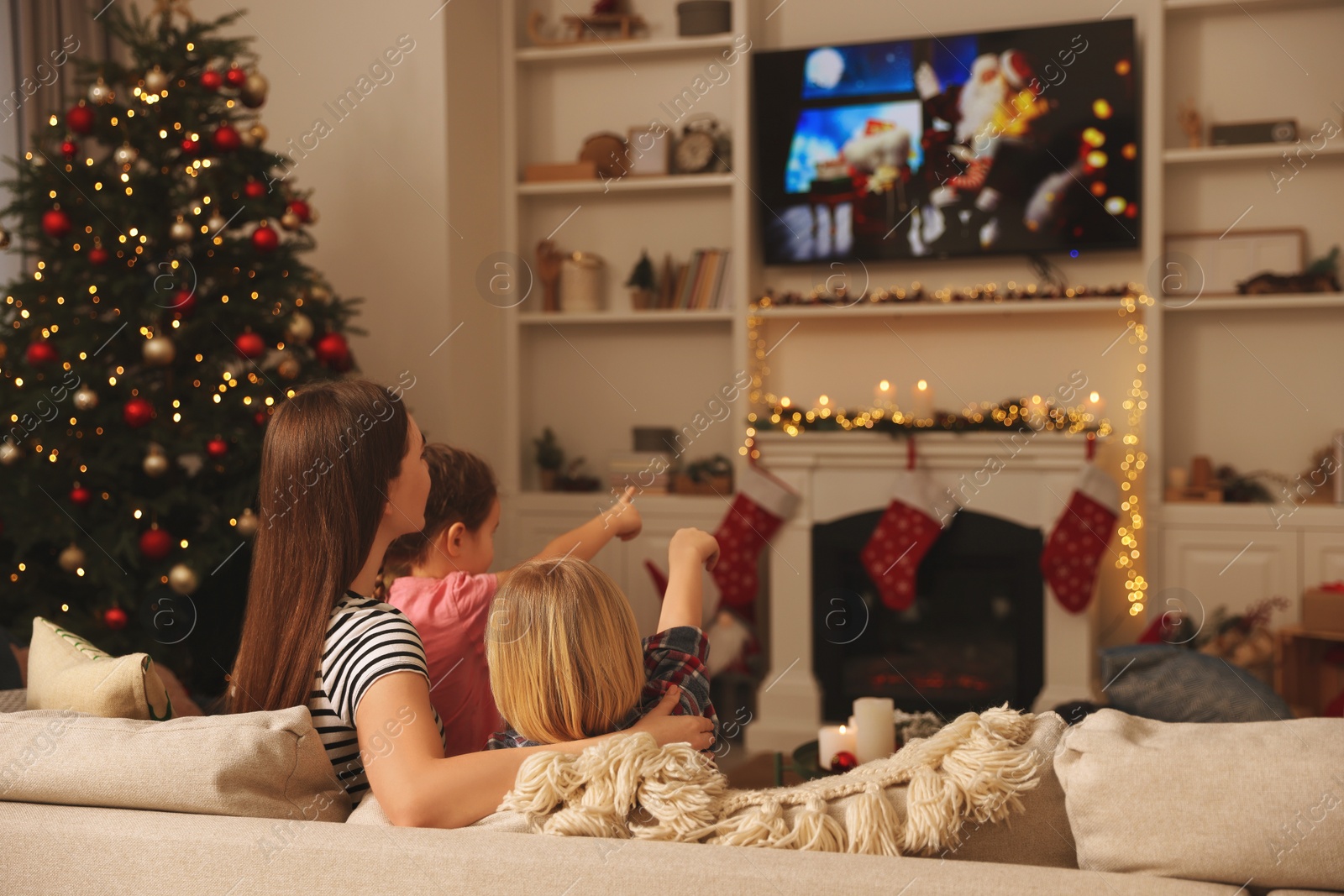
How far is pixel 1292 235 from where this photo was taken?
3.75 meters

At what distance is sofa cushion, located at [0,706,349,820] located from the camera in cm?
115

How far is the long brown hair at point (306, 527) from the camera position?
1.33 metres

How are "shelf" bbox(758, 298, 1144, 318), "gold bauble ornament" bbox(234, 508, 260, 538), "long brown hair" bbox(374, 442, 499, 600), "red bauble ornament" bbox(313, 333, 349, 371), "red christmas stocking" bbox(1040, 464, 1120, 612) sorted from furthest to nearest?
"shelf" bbox(758, 298, 1144, 318)
"red christmas stocking" bbox(1040, 464, 1120, 612)
"red bauble ornament" bbox(313, 333, 349, 371)
"gold bauble ornament" bbox(234, 508, 260, 538)
"long brown hair" bbox(374, 442, 499, 600)

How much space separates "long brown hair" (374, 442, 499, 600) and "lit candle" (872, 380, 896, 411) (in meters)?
2.33

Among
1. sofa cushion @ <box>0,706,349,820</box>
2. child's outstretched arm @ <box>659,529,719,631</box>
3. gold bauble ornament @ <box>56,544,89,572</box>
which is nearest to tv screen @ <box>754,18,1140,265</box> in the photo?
gold bauble ornament @ <box>56,544,89,572</box>

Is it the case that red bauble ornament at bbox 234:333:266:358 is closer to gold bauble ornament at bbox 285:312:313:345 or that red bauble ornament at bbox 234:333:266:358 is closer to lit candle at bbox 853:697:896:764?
gold bauble ornament at bbox 285:312:313:345

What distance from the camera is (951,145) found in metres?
3.87

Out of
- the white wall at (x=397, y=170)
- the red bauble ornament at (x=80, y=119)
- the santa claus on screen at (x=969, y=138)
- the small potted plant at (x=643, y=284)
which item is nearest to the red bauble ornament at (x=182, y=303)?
the red bauble ornament at (x=80, y=119)

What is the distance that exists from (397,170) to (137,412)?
146 cm

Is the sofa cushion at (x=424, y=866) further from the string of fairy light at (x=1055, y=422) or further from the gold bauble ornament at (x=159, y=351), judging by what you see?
the string of fairy light at (x=1055, y=422)

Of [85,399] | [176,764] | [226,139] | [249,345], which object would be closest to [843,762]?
[176,764]

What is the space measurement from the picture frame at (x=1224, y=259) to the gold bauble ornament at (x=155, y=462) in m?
3.19

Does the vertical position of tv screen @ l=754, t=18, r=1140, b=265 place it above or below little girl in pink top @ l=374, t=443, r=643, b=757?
above

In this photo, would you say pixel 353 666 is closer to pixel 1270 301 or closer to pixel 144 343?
pixel 144 343
